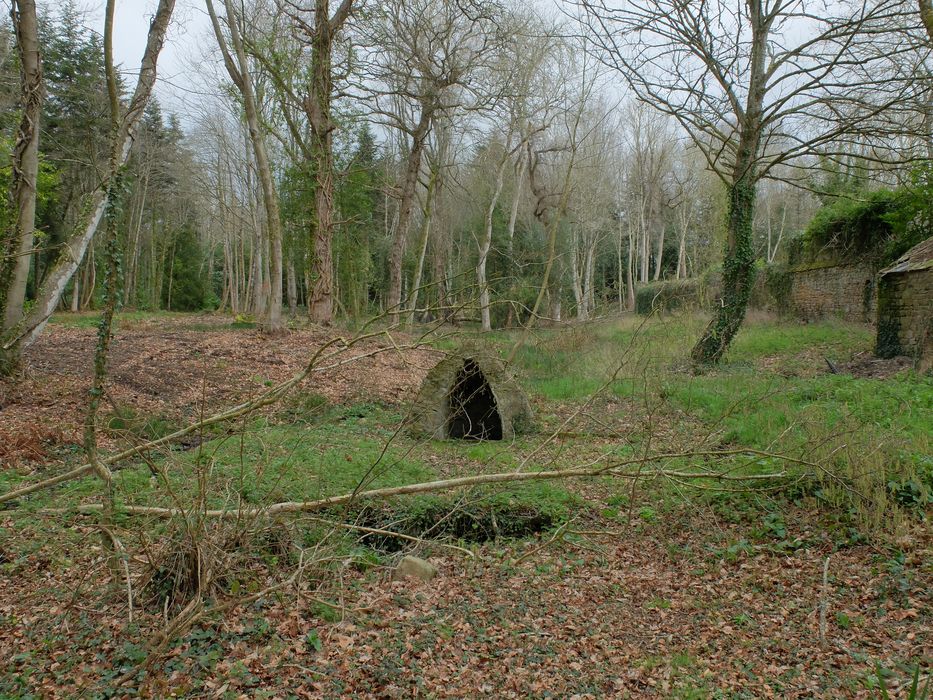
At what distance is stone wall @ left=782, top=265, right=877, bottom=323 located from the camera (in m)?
17.1

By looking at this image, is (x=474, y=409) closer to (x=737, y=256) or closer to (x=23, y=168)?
(x=737, y=256)

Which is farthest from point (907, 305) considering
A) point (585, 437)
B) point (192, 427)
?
point (192, 427)

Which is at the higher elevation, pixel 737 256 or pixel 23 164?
pixel 23 164

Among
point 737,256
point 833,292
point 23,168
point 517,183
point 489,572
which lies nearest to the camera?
point 489,572

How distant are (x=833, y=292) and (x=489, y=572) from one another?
1720 cm

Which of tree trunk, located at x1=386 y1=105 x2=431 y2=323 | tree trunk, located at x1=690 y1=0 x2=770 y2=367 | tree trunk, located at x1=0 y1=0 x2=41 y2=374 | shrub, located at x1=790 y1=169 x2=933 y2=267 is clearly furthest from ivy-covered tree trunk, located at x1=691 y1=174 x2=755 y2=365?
tree trunk, located at x1=0 y1=0 x2=41 y2=374

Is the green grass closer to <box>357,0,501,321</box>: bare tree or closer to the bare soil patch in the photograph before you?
the bare soil patch

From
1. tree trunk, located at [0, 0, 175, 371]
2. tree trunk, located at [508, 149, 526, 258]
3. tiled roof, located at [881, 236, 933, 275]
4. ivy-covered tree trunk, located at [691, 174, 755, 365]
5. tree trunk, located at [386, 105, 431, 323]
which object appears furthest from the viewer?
tree trunk, located at [508, 149, 526, 258]

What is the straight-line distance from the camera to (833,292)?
18.5 metres

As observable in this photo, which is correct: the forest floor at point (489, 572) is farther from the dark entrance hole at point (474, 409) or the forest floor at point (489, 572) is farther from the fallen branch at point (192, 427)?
the dark entrance hole at point (474, 409)

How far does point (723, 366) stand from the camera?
43.3 ft

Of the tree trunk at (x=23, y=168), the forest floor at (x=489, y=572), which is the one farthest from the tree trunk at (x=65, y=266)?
the forest floor at (x=489, y=572)

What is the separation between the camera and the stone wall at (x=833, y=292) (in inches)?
674

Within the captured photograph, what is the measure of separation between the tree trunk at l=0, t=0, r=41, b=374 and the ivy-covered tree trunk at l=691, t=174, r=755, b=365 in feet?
40.3
